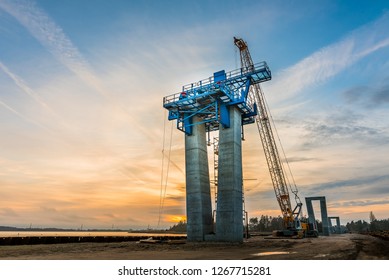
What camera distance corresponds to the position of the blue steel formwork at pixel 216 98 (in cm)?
3484

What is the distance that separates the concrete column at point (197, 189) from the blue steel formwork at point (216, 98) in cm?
197

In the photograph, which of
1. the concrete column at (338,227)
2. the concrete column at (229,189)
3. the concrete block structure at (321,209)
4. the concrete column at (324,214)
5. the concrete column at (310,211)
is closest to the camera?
the concrete column at (229,189)

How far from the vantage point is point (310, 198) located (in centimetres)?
7456

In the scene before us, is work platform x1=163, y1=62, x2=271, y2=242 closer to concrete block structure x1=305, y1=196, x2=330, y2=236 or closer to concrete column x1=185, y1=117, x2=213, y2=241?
concrete column x1=185, y1=117, x2=213, y2=241

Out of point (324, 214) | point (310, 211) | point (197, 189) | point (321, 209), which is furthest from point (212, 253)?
point (324, 214)

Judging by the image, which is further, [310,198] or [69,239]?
[310,198]

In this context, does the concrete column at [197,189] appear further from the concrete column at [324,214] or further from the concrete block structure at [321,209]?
the concrete column at [324,214]

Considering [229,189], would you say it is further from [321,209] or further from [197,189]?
[321,209]

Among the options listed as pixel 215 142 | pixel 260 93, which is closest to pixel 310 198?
pixel 260 93

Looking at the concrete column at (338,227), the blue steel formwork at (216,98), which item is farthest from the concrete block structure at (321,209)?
the blue steel formwork at (216,98)

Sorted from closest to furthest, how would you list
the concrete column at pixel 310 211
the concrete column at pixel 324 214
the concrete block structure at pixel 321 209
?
the concrete column at pixel 310 211
the concrete block structure at pixel 321 209
the concrete column at pixel 324 214

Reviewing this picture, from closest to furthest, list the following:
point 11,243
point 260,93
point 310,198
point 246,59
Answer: point 11,243, point 246,59, point 260,93, point 310,198
